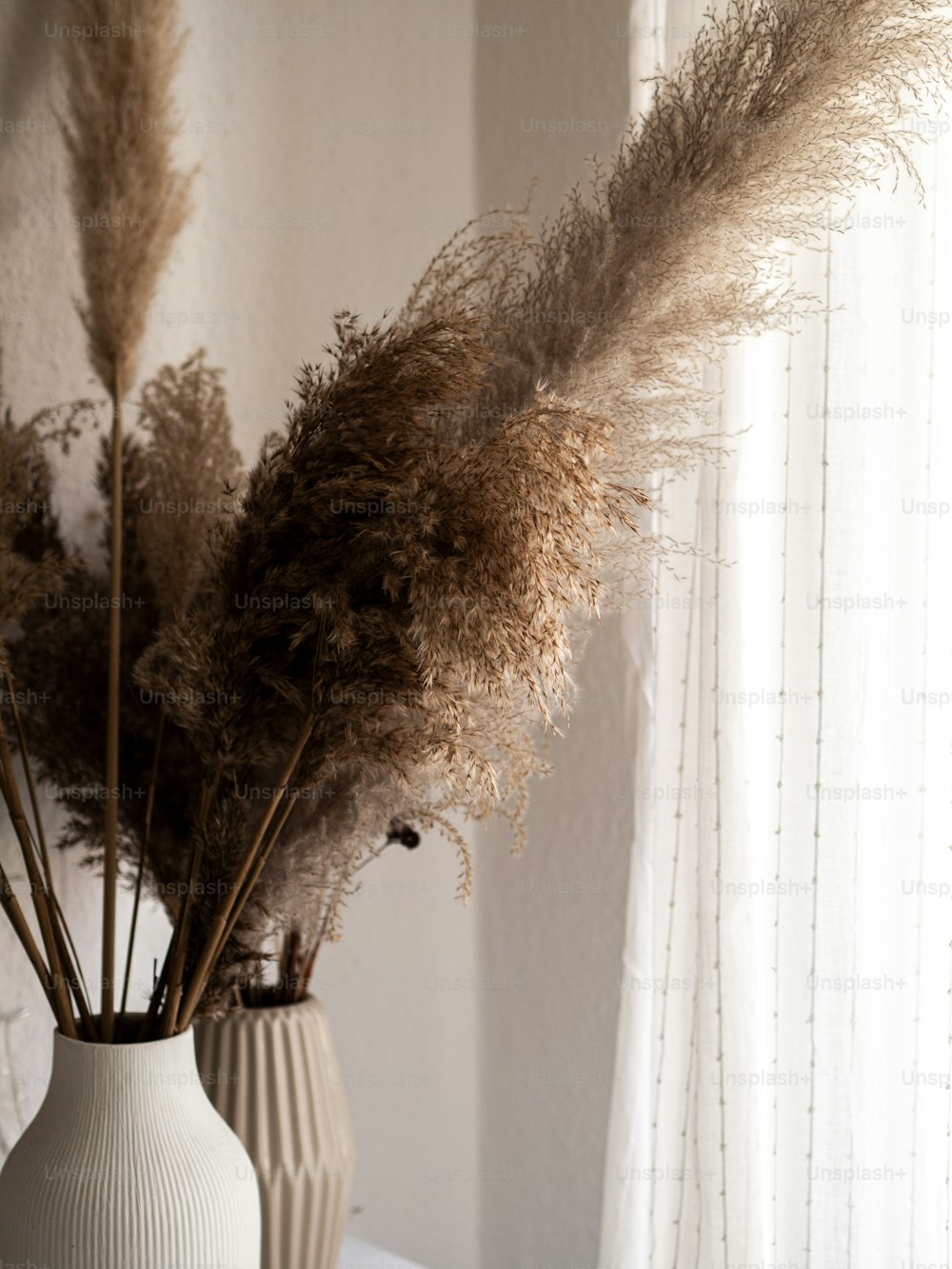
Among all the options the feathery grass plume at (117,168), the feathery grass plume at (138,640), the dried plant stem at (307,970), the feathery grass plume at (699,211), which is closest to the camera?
the feathery grass plume at (699,211)

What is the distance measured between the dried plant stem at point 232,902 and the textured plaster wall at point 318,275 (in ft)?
1.14

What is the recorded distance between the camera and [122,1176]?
3.57 ft

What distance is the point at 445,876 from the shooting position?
1992 millimetres

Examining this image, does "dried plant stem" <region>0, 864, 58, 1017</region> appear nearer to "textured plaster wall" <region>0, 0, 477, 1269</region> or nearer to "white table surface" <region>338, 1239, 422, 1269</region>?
"textured plaster wall" <region>0, 0, 477, 1269</region>

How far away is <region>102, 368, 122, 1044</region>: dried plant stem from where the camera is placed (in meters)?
1.16

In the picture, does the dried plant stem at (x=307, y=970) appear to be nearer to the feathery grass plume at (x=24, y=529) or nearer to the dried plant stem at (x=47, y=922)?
the dried plant stem at (x=47, y=922)

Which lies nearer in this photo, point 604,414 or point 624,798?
point 604,414

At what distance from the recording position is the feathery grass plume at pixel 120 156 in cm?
125

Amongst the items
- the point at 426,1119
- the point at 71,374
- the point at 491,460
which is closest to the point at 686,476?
the point at 491,460

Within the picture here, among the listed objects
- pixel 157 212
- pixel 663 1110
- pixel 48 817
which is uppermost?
pixel 157 212

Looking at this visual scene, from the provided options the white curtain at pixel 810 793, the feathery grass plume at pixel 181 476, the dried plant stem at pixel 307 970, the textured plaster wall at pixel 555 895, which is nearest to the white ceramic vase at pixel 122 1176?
the dried plant stem at pixel 307 970

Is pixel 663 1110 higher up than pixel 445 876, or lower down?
lower down

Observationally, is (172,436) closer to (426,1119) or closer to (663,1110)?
(663,1110)

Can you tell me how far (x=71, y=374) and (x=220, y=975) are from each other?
0.76m
